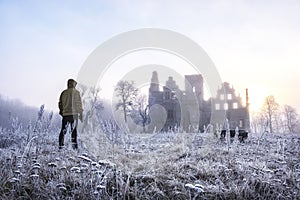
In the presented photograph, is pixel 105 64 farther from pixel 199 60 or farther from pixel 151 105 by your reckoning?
pixel 151 105

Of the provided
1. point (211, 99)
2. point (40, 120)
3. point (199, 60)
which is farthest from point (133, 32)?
point (211, 99)

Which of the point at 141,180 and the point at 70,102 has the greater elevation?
the point at 70,102

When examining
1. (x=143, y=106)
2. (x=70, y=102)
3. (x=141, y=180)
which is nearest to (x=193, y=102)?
(x=143, y=106)

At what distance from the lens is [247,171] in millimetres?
3672

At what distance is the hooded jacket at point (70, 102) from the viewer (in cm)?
643

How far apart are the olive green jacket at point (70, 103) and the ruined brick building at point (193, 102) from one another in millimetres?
24072

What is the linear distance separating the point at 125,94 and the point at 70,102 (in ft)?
97.3

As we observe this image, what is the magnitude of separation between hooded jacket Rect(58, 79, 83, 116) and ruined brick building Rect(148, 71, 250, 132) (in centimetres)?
2400

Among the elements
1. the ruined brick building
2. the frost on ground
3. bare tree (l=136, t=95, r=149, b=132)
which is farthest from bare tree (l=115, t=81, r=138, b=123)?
the frost on ground

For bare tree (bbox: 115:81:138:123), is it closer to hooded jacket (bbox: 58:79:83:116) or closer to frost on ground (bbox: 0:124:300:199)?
hooded jacket (bbox: 58:79:83:116)

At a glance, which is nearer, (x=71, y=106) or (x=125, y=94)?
(x=71, y=106)

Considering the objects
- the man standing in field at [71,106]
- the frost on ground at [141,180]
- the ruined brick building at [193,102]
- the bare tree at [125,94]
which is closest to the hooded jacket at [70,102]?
the man standing in field at [71,106]

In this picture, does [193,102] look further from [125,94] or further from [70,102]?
[70,102]

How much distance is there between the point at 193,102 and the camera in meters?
32.5
